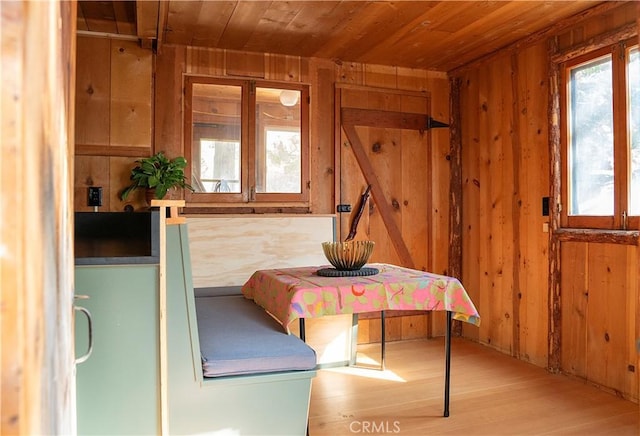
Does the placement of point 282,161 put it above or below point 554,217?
above

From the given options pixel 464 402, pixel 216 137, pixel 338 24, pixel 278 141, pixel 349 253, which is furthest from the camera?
pixel 278 141

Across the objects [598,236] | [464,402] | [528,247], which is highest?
[598,236]

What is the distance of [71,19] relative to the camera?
4.76ft

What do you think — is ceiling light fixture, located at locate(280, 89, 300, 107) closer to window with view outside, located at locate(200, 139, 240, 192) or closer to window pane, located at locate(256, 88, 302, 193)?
window pane, located at locate(256, 88, 302, 193)

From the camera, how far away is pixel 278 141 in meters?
4.12

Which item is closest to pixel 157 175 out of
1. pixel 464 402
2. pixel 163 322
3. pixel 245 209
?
pixel 245 209

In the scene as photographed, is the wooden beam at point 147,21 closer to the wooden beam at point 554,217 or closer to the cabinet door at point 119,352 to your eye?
the cabinet door at point 119,352

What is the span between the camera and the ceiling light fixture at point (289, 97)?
4.15 m

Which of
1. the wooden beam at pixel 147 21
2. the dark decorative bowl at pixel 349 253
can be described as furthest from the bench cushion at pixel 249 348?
the wooden beam at pixel 147 21

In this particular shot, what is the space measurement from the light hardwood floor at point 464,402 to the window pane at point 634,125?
118cm

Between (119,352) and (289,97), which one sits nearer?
(119,352)

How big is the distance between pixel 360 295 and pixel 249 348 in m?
0.58

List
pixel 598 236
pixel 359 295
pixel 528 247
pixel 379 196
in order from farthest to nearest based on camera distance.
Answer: pixel 379 196
pixel 528 247
pixel 598 236
pixel 359 295

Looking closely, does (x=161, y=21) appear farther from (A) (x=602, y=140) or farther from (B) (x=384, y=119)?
(A) (x=602, y=140)
